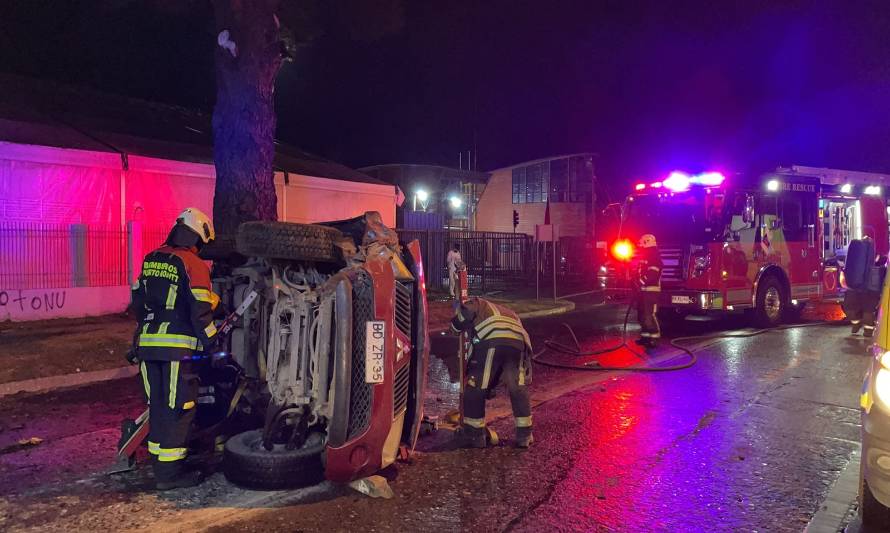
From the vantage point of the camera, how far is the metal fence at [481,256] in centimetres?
2012

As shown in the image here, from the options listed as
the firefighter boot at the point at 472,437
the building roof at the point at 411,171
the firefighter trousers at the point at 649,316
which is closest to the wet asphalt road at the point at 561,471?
the firefighter boot at the point at 472,437

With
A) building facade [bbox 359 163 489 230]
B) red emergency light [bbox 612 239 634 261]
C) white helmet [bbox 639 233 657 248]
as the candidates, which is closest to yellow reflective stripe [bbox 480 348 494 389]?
white helmet [bbox 639 233 657 248]

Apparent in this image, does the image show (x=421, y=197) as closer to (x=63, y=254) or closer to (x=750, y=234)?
(x=63, y=254)

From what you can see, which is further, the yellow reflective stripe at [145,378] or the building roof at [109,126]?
the building roof at [109,126]

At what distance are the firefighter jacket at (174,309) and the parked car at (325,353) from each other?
1.18 ft

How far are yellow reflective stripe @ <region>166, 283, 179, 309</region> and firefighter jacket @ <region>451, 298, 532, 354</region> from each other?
2067mm

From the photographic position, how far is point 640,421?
593 cm

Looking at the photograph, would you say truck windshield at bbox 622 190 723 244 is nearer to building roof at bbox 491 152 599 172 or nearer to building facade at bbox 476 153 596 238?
building facade at bbox 476 153 596 238

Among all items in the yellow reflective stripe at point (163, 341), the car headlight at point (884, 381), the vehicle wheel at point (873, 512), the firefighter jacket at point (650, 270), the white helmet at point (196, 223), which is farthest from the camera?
the firefighter jacket at point (650, 270)

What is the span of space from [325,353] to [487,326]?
1534 millimetres

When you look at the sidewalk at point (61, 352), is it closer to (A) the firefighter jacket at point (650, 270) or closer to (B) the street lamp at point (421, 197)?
(A) the firefighter jacket at point (650, 270)

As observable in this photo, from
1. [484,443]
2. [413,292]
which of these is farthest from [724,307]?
[413,292]

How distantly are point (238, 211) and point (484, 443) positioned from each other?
773 cm

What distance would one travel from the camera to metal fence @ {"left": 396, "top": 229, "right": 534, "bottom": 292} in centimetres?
2012
